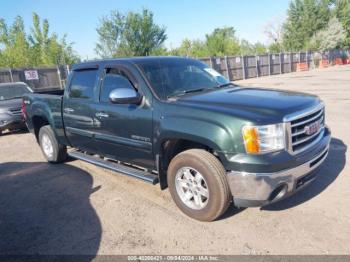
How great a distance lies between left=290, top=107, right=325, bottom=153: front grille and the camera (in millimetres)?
3383

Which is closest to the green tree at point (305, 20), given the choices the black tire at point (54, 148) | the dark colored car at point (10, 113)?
the dark colored car at point (10, 113)

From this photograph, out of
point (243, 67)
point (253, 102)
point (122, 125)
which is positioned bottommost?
point (122, 125)

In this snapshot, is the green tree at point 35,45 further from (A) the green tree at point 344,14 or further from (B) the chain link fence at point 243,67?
(A) the green tree at point 344,14

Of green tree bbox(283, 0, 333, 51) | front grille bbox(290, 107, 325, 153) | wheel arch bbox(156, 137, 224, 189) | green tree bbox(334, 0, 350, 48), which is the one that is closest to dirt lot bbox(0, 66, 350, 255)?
wheel arch bbox(156, 137, 224, 189)

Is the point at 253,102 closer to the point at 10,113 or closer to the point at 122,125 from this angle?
the point at 122,125

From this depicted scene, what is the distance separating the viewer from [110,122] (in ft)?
15.2

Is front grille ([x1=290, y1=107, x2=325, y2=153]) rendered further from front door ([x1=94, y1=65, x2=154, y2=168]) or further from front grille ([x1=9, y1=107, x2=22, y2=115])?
front grille ([x1=9, y1=107, x2=22, y2=115])

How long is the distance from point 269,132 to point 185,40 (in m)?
63.7

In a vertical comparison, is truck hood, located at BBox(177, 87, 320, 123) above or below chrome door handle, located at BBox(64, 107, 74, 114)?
above

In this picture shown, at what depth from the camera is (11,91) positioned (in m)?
11.1

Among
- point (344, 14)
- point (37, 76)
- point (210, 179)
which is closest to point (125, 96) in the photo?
point (210, 179)

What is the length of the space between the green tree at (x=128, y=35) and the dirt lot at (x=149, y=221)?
135 ft

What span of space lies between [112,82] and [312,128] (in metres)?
2.73

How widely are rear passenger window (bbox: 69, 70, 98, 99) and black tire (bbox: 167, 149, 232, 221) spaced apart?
207 centimetres
